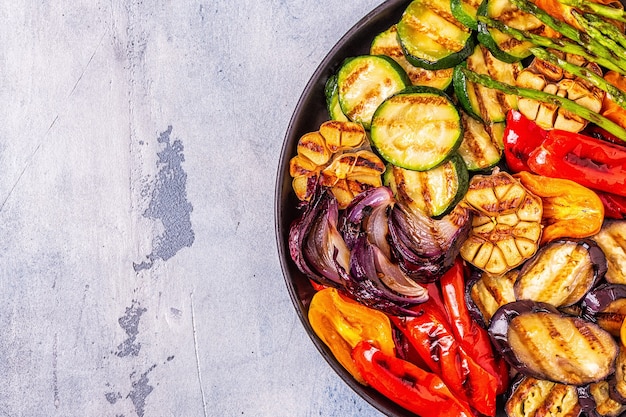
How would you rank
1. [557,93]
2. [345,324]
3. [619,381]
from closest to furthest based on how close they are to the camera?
[619,381]
[557,93]
[345,324]

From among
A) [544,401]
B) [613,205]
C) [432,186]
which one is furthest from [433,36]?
[544,401]

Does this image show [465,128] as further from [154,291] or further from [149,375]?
[149,375]

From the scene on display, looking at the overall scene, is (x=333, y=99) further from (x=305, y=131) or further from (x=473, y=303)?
(x=473, y=303)

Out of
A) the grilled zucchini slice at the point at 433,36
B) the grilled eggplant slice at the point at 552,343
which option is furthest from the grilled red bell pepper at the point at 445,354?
the grilled zucchini slice at the point at 433,36

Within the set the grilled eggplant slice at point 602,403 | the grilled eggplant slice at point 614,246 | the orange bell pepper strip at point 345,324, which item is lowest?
the grilled eggplant slice at point 602,403

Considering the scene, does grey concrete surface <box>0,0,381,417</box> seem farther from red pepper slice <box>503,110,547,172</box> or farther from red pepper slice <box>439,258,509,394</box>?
red pepper slice <box>503,110,547,172</box>

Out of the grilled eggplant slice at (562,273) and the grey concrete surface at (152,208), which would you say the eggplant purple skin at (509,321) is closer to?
the grilled eggplant slice at (562,273)
